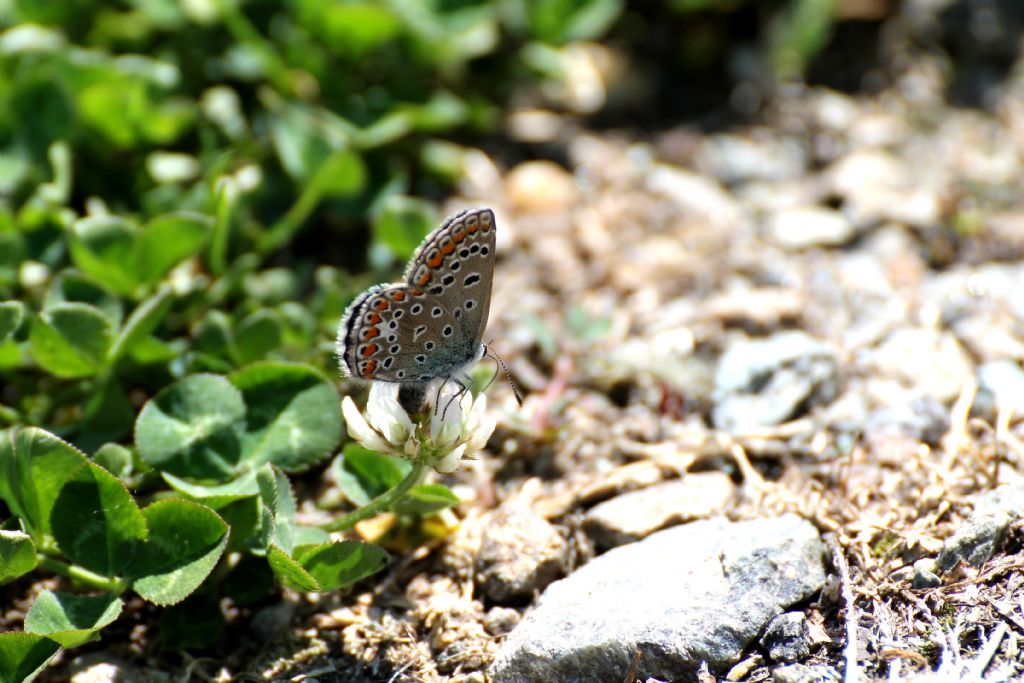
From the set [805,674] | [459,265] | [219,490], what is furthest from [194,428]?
[805,674]

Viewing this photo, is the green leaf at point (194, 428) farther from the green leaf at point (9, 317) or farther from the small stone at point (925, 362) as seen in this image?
the small stone at point (925, 362)

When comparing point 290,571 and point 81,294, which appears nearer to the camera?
point 290,571

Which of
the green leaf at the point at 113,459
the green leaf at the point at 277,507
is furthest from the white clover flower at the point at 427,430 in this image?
the green leaf at the point at 113,459

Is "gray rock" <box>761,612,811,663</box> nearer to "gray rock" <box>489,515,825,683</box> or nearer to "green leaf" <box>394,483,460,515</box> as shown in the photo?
"gray rock" <box>489,515,825,683</box>

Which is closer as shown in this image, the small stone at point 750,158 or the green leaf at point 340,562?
the green leaf at point 340,562

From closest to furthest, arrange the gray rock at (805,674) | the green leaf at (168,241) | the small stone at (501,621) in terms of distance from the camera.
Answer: the gray rock at (805,674), the small stone at (501,621), the green leaf at (168,241)

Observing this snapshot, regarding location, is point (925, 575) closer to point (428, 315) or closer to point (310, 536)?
point (428, 315)

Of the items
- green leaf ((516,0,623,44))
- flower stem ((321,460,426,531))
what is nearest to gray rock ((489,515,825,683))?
flower stem ((321,460,426,531))
